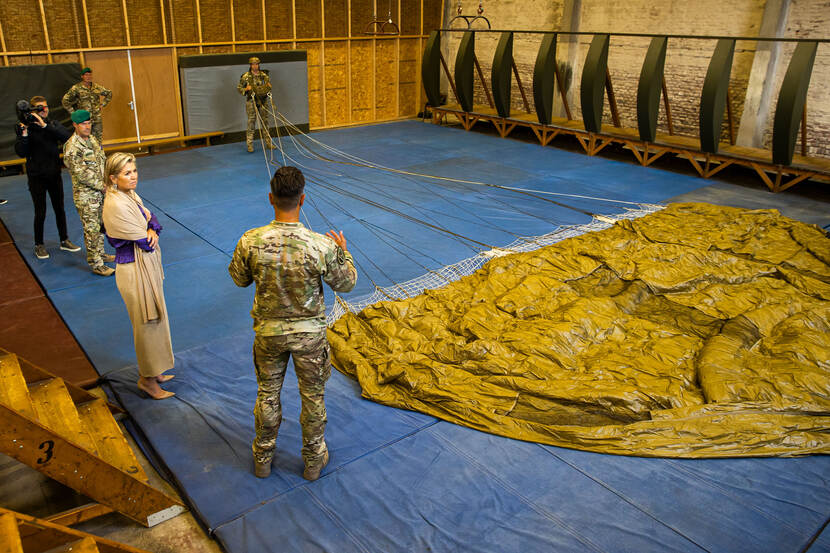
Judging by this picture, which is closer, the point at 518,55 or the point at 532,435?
the point at 532,435

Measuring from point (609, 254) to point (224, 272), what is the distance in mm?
4221

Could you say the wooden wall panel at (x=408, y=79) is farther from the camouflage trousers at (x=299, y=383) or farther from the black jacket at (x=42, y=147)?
the camouflage trousers at (x=299, y=383)

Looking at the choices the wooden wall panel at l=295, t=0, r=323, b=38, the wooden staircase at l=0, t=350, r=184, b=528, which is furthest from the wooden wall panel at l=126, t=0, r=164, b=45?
the wooden staircase at l=0, t=350, r=184, b=528

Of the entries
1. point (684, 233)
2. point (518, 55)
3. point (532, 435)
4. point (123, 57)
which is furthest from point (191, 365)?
point (518, 55)

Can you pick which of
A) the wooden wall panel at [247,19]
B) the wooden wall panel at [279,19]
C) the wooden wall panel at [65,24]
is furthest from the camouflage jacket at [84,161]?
the wooden wall panel at [279,19]

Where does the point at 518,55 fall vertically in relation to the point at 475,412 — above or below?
above

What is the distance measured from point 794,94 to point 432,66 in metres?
8.00

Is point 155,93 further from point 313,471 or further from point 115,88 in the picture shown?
point 313,471

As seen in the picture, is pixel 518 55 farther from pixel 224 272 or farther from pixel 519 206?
pixel 224 272

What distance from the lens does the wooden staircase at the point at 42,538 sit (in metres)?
2.29

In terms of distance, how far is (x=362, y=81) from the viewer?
50.7ft

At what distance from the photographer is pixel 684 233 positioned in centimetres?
715

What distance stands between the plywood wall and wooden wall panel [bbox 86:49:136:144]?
0.09ft

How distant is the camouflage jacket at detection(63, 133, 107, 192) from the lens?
6078 millimetres
